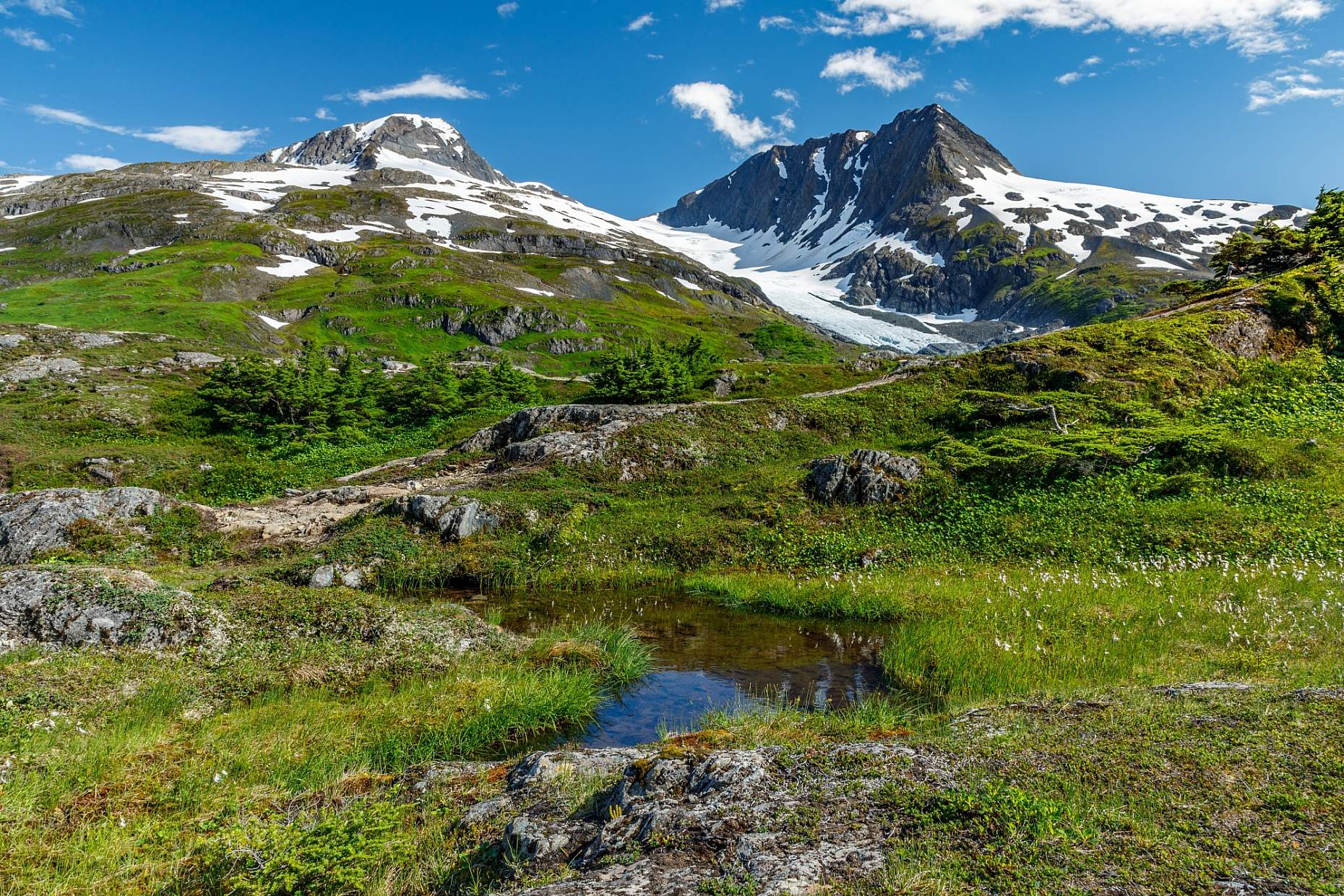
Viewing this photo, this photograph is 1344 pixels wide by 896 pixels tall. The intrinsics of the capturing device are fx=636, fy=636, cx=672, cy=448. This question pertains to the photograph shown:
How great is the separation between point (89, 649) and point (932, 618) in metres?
18.1

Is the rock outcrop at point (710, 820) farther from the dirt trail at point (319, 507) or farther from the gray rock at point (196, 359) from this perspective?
the gray rock at point (196, 359)

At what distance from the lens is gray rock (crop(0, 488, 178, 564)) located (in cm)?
2066

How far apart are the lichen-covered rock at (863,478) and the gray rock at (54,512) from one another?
84.7ft

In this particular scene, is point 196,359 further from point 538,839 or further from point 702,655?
point 538,839

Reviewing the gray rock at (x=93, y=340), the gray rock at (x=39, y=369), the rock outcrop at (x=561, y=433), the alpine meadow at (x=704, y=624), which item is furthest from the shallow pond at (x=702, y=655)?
the gray rock at (x=93, y=340)

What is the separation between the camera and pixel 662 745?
837 cm

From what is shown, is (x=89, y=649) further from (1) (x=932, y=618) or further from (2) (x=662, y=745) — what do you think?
(1) (x=932, y=618)

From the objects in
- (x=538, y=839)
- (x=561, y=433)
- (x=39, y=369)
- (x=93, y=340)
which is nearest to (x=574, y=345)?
(x=93, y=340)

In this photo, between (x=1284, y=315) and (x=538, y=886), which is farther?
(x=1284, y=315)

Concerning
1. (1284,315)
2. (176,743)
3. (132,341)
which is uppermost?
(132,341)

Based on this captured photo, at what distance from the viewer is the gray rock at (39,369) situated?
5272cm

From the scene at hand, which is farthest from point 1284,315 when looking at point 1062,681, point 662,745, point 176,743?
point 176,743

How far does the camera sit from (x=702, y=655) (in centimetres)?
1542

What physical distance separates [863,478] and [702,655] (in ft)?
44.1
